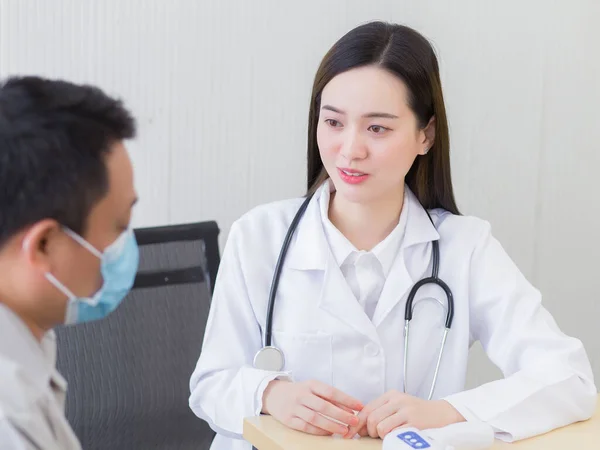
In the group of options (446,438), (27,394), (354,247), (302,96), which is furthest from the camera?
(302,96)

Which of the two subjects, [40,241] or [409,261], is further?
[409,261]

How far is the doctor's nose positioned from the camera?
4.87 feet

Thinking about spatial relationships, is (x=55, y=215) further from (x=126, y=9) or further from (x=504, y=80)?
(x=504, y=80)

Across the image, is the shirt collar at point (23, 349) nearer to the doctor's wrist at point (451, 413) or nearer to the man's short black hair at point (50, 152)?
the man's short black hair at point (50, 152)

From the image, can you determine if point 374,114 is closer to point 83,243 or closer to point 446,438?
point 446,438

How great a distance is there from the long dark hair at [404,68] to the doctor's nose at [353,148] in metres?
0.14

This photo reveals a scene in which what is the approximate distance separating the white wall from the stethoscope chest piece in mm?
642

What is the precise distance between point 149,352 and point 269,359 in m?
Result: 0.32

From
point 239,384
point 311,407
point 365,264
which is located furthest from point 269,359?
point 365,264

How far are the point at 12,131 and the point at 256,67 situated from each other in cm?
129

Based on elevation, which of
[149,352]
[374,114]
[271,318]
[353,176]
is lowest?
[149,352]

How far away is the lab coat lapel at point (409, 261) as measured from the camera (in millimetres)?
1504

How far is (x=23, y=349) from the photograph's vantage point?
2.91 feet

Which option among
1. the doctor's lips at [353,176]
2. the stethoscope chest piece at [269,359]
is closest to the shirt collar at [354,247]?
the doctor's lips at [353,176]
